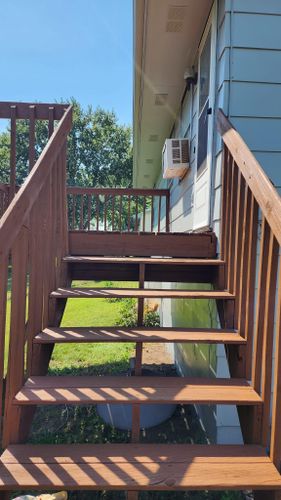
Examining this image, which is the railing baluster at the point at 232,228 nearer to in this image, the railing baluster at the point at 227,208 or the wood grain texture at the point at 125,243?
the railing baluster at the point at 227,208

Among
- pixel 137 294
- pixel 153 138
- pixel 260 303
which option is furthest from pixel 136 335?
pixel 153 138

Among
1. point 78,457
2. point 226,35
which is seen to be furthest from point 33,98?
point 78,457

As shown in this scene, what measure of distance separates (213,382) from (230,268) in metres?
0.72

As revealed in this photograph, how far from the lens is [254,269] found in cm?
176

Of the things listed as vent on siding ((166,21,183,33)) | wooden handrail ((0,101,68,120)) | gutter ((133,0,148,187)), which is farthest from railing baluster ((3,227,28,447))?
vent on siding ((166,21,183,33))

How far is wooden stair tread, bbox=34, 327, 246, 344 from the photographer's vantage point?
5.91 feet

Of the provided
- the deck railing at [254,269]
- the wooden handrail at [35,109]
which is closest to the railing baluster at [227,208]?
the deck railing at [254,269]

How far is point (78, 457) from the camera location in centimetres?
141

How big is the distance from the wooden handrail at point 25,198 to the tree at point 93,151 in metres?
19.4

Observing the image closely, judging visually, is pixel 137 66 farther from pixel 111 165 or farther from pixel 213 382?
pixel 111 165

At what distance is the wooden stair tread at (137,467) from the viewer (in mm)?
1275

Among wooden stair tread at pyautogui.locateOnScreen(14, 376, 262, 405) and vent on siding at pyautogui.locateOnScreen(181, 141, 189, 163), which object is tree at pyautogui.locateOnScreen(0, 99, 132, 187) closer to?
vent on siding at pyautogui.locateOnScreen(181, 141, 189, 163)

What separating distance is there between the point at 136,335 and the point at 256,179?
1.02 m

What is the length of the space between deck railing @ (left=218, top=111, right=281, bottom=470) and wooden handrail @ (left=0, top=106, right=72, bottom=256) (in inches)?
41.4
